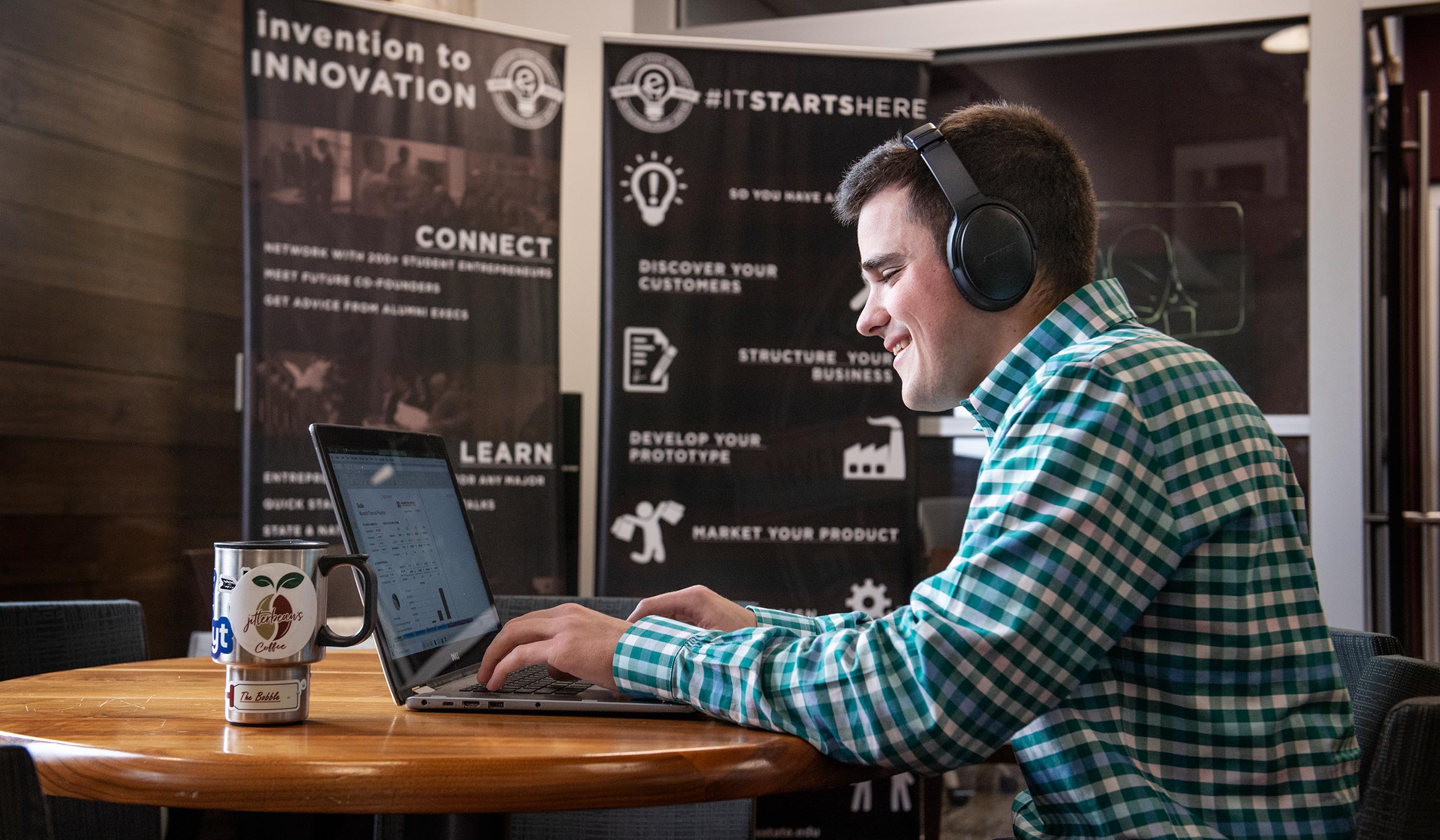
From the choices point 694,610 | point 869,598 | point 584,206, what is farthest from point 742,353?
point 694,610

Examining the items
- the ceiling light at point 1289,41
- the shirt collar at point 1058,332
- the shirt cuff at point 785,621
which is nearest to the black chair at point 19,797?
the shirt cuff at point 785,621

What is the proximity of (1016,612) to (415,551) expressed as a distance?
642mm

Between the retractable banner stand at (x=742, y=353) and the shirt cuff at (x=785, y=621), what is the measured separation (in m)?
1.83

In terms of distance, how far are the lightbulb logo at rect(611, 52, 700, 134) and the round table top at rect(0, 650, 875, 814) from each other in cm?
245

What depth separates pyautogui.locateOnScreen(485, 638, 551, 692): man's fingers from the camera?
107 cm

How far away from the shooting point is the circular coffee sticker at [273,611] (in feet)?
3.14

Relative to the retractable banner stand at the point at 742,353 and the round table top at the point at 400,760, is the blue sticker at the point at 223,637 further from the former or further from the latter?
the retractable banner stand at the point at 742,353

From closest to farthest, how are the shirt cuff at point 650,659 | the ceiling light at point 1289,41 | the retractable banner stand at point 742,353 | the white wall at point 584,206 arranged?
the shirt cuff at point 650,659 < the retractable banner stand at point 742,353 < the ceiling light at point 1289,41 < the white wall at point 584,206

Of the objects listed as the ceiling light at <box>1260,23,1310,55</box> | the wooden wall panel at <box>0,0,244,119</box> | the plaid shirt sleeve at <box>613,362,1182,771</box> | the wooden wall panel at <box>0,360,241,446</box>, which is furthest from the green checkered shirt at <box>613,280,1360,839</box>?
the ceiling light at <box>1260,23,1310,55</box>

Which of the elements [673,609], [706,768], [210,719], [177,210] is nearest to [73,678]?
[210,719]

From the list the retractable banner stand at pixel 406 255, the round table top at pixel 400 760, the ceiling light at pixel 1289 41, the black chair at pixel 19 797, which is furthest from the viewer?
the ceiling light at pixel 1289 41

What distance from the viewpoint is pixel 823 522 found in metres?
3.19

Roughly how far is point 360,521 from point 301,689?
0.59 feet

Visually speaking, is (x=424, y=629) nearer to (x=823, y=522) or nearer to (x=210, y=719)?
(x=210, y=719)
